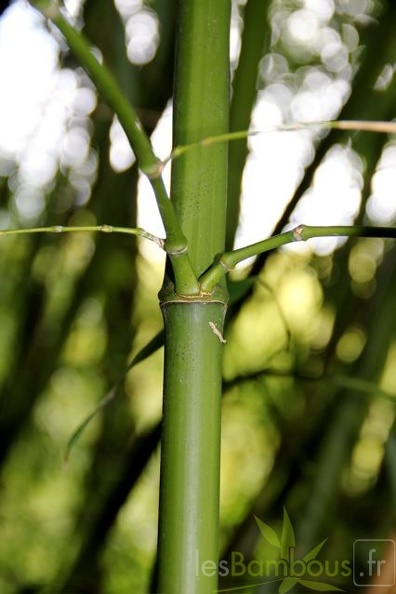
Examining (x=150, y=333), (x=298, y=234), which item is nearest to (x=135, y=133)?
(x=298, y=234)

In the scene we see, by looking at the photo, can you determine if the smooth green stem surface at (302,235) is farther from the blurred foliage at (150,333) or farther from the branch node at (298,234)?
the blurred foliage at (150,333)

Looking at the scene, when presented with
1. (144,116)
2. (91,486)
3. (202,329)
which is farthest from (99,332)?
(202,329)

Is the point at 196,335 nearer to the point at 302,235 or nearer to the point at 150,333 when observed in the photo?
the point at 302,235

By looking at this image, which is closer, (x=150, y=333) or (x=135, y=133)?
(x=135, y=133)

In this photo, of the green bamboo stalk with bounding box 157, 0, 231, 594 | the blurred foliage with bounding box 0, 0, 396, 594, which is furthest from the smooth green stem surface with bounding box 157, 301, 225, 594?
the blurred foliage with bounding box 0, 0, 396, 594

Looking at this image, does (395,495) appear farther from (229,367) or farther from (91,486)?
(91,486)

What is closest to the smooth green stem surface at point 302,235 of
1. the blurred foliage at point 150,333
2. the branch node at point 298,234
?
the branch node at point 298,234

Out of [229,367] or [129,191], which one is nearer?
[129,191]
